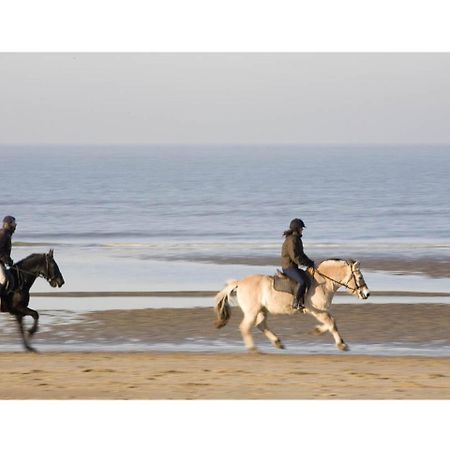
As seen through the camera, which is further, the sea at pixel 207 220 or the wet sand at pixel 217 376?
the sea at pixel 207 220

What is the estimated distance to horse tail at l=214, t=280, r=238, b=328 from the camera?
60.6 ft

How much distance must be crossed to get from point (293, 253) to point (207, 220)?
158ft

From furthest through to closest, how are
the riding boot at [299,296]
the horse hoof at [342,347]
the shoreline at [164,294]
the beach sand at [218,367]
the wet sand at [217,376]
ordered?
the shoreline at [164,294] → the horse hoof at [342,347] → the riding boot at [299,296] → the beach sand at [218,367] → the wet sand at [217,376]

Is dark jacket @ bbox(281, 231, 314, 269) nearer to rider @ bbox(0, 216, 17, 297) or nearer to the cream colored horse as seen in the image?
the cream colored horse

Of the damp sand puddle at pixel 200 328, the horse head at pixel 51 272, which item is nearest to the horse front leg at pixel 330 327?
the damp sand puddle at pixel 200 328

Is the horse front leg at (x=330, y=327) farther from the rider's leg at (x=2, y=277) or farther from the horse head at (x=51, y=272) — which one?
the rider's leg at (x=2, y=277)

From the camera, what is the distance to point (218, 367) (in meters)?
16.6

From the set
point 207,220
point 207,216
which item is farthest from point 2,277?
point 207,216

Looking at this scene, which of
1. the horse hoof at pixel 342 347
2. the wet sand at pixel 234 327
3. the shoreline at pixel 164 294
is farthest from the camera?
the shoreline at pixel 164 294

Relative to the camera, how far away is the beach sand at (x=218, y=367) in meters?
→ 14.8

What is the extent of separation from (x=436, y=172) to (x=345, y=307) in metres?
112

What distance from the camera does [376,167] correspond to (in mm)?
150125

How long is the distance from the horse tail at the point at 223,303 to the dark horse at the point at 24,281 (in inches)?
103

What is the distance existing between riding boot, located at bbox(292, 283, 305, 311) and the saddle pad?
0.29ft
